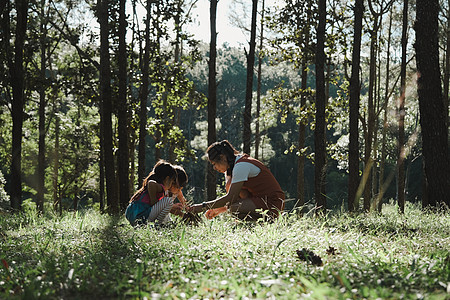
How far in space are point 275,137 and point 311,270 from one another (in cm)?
6240

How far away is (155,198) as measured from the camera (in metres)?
6.59

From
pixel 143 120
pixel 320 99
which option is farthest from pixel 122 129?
pixel 320 99

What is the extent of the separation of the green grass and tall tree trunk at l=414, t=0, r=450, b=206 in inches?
182

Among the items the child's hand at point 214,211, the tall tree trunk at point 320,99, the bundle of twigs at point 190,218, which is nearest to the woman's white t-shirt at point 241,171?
the child's hand at point 214,211

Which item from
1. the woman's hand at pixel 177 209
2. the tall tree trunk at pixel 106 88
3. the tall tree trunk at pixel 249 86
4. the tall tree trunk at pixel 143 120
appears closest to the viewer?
the woman's hand at pixel 177 209

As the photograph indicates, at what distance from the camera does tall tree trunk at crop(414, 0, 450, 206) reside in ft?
30.4

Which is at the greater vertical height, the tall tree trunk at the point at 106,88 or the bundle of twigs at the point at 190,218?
the tall tree trunk at the point at 106,88

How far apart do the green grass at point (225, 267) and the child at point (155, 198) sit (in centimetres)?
124

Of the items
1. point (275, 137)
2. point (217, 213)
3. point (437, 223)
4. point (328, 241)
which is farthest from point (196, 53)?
point (275, 137)

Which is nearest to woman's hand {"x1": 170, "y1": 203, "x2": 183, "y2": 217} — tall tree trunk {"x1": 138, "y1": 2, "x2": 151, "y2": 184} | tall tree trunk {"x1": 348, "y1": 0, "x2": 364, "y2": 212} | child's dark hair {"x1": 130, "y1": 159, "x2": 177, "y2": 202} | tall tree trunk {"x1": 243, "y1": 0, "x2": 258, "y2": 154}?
child's dark hair {"x1": 130, "y1": 159, "x2": 177, "y2": 202}

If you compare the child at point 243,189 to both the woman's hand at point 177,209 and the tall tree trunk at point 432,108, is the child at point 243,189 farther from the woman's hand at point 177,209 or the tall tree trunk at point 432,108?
the tall tree trunk at point 432,108

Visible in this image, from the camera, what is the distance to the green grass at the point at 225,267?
275cm

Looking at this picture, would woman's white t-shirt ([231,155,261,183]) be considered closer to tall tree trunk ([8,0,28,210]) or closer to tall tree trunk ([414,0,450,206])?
tall tree trunk ([414,0,450,206])

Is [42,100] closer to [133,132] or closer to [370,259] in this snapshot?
[133,132]
